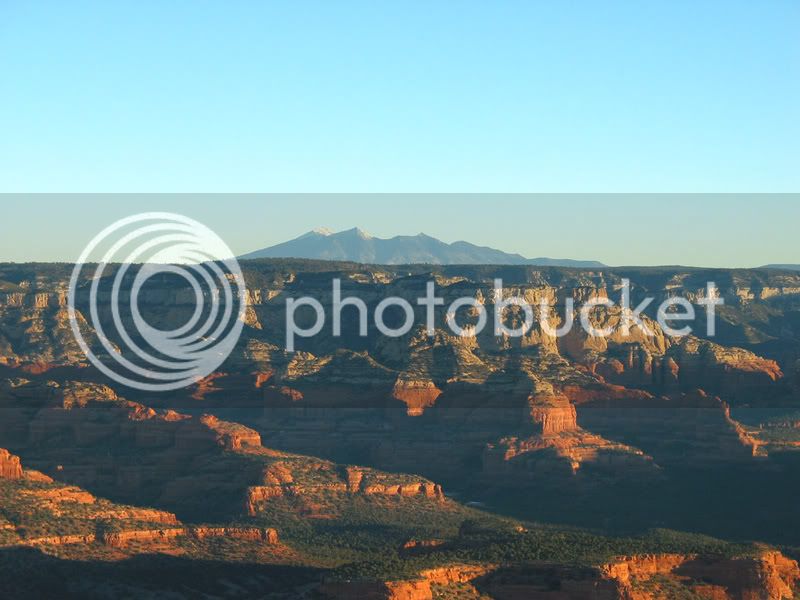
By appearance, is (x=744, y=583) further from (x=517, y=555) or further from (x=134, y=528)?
(x=134, y=528)

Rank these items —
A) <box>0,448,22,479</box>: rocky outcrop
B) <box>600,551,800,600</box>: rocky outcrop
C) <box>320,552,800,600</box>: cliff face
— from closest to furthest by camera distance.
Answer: <box>320,552,800,600</box>: cliff face < <box>600,551,800,600</box>: rocky outcrop < <box>0,448,22,479</box>: rocky outcrop

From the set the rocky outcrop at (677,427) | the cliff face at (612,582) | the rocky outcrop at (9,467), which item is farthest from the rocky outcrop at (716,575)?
the rocky outcrop at (677,427)

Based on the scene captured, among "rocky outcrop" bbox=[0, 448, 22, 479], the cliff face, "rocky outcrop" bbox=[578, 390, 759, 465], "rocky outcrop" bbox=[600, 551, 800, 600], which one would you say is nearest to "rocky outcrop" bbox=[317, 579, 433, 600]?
the cliff face

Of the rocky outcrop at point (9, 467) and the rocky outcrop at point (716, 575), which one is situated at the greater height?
the rocky outcrop at point (9, 467)

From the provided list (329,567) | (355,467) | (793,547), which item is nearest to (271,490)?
(355,467)

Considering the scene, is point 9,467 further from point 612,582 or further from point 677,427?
point 677,427

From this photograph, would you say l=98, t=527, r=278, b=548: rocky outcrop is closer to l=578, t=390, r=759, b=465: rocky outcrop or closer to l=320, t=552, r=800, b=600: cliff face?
l=320, t=552, r=800, b=600: cliff face

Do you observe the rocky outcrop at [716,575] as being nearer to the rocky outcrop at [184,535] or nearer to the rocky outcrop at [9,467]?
the rocky outcrop at [184,535]

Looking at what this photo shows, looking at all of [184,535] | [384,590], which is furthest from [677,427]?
[384,590]

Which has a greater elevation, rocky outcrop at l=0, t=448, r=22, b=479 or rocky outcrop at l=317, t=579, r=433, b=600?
rocky outcrop at l=0, t=448, r=22, b=479

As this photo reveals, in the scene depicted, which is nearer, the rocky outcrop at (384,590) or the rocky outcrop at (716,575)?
the rocky outcrop at (384,590)

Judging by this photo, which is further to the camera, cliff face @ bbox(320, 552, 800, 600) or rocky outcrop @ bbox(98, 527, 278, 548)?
rocky outcrop @ bbox(98, 527, 278, 548)
